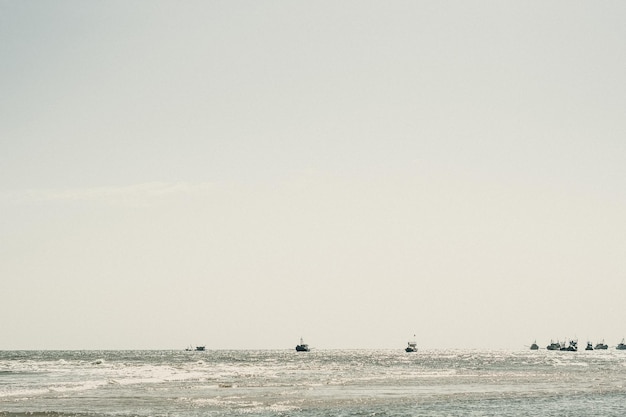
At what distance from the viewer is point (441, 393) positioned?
5812 centimetres

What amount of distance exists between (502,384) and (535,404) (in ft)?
73.1

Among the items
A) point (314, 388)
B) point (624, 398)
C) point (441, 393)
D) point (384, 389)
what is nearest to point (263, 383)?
point (314, 388)

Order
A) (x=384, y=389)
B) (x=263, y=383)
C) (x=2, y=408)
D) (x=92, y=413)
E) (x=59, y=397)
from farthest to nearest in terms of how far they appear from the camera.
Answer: (x=263, y=383) < (x=384, y=389) < (x=59, y=397) < (x=2, y=408) < (x=92, y=413)

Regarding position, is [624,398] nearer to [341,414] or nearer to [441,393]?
[441,393]

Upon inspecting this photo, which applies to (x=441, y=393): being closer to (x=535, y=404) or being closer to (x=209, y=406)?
(x=535, y=404)

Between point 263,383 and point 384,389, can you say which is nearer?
point 384,389

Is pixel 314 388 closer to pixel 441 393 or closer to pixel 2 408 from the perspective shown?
pixel 441 393

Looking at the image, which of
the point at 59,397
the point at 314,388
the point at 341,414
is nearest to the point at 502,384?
the point at 314,388

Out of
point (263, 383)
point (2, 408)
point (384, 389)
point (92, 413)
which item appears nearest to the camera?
point (92, 413)

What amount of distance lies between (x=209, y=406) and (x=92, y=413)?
8.15 m

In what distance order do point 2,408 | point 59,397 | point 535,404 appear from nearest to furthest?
point 2,408, point 535,404, point 59,397

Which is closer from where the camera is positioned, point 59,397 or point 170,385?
point 59,397

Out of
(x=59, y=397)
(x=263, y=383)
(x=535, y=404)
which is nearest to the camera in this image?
(x=535, y=404)

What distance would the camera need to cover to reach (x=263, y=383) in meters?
70.8
